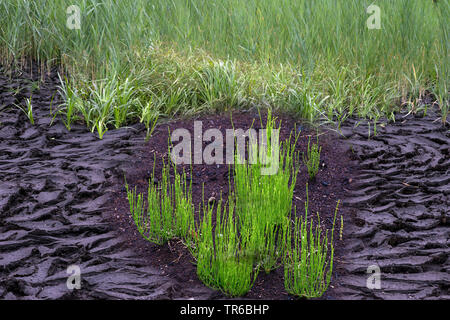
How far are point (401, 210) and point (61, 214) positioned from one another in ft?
8.48

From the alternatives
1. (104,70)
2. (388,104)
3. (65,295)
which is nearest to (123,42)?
(104,70)

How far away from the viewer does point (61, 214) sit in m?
3.97

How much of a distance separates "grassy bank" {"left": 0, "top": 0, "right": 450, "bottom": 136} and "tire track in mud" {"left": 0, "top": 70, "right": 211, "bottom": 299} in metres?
0.38

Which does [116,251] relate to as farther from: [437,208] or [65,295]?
[437,208]

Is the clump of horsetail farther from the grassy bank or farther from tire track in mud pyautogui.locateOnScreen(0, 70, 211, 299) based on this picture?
the grassy bank

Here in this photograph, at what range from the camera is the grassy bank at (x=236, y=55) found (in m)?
5.36

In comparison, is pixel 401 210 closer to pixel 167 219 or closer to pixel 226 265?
pixel 226 265

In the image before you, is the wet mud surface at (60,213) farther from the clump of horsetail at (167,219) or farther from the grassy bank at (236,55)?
the grassy bank at (236,55)

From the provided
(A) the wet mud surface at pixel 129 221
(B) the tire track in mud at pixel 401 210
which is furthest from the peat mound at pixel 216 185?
(B) the tire track in mud at pixel 401 210

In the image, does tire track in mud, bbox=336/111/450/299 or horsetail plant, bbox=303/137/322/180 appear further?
horsetail plant, bbox=303/137/322/180

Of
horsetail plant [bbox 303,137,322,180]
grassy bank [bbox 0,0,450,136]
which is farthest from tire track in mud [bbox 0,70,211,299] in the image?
horsetail plant [bbox 303,137,322,180]

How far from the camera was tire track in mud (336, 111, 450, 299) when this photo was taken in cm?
326

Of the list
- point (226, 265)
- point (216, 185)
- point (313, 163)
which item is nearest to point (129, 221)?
point (216, 185)

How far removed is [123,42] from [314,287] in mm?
3938
